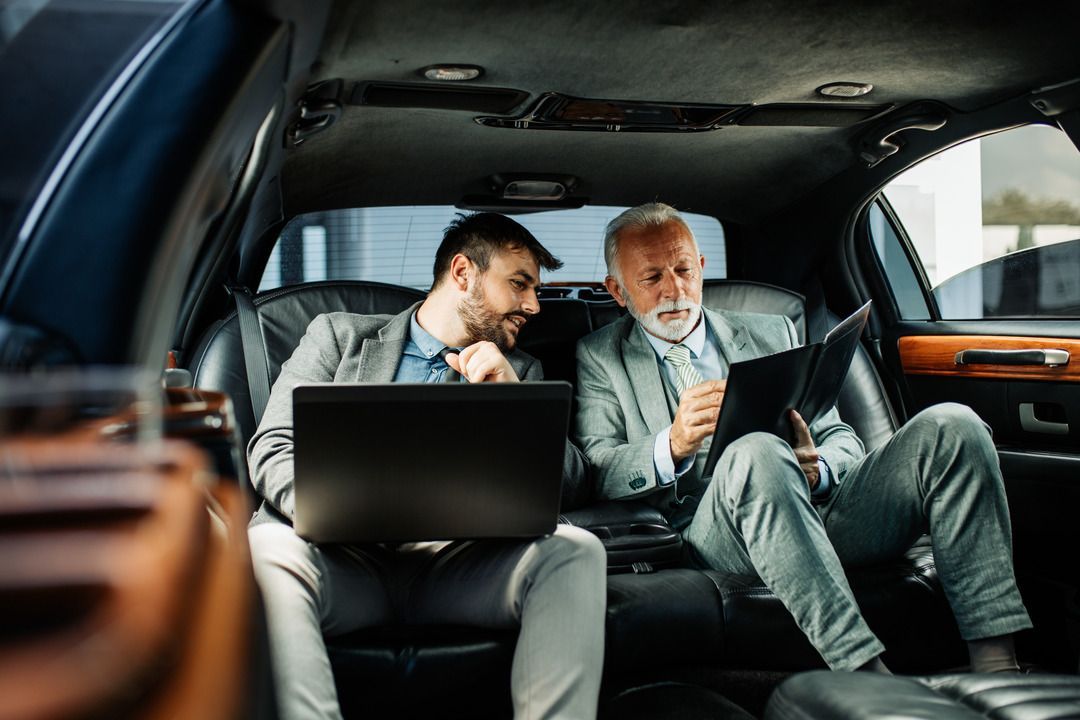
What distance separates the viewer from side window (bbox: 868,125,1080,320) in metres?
2.45

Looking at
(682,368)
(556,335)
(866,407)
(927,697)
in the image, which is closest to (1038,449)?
(866,407)

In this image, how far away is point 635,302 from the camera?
2.68 m

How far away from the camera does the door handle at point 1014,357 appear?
2422mm

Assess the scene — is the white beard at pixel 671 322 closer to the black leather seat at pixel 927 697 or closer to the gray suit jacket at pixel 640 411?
the gray suit jacket at pixel 640 411

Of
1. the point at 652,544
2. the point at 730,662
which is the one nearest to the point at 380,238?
the point at 652,544

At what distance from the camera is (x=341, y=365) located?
2.32m

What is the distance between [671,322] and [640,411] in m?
0.27

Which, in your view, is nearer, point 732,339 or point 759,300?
point 732,339

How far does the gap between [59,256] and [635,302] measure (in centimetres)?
183

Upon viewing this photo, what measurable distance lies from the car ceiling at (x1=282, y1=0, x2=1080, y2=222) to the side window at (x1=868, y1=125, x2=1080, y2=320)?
23cm

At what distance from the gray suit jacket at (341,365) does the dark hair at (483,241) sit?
0.18 metres

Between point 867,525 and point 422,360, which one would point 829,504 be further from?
point 422,360

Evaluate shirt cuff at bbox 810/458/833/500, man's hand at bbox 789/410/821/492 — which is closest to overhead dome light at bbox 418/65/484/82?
man's hand at bbox 789/410/821/492

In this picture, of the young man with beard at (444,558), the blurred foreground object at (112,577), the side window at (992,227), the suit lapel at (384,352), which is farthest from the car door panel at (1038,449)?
the blurred foreground object at (112,577)
